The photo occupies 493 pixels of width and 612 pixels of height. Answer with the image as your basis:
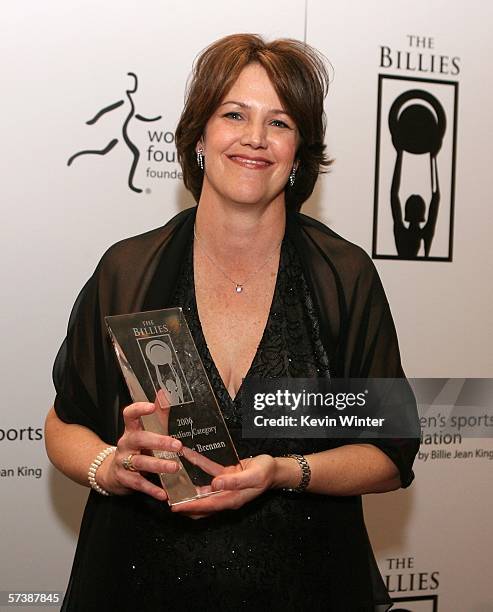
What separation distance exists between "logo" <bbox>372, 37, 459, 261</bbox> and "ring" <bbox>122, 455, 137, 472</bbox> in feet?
2.76

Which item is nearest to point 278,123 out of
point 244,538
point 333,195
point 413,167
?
point 333,195

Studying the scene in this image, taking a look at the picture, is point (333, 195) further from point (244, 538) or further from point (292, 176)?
point (244, 538)

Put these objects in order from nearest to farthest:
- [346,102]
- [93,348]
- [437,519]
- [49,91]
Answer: [93,348] < [49,91] < [346,102] < [437,519]

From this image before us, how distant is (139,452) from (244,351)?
0.83 feet

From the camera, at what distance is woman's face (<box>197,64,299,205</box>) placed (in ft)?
4.10

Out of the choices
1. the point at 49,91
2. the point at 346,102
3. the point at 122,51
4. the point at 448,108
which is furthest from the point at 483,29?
the point at 49,91

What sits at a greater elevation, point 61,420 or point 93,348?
Result: point 93,348

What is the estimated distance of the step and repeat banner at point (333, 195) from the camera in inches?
59.7

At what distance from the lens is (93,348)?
1.27m

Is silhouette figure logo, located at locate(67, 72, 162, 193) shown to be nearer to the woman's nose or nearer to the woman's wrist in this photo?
the woman's nose

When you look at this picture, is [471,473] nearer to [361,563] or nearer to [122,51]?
[361,563]

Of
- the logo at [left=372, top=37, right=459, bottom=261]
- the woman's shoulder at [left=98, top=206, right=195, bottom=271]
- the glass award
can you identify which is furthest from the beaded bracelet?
the logo at [left=372, top=37, right=459, bottom=261]

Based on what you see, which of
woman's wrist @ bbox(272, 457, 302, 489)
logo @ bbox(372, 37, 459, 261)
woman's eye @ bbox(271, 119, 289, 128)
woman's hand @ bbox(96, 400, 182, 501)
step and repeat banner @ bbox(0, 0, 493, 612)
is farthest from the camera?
logo @ bbox(372, 37, 459, 261)

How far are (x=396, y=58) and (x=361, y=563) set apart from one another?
1050mm
